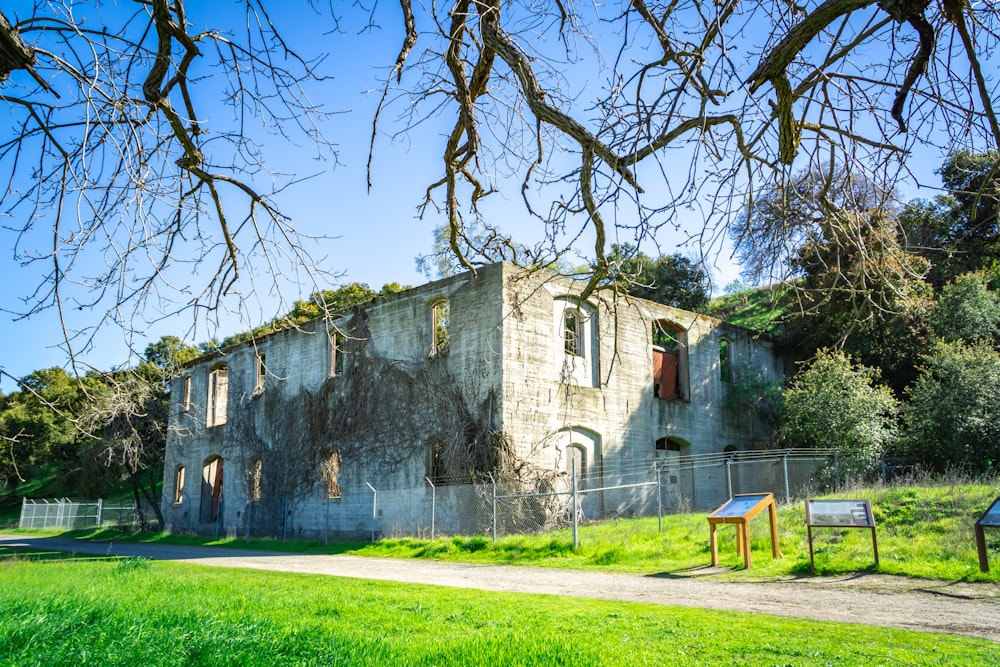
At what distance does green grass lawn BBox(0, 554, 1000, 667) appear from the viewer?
5125mm

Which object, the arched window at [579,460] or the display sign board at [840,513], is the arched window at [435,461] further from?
the display sign board at [840,513]

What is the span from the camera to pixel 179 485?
34000 mm

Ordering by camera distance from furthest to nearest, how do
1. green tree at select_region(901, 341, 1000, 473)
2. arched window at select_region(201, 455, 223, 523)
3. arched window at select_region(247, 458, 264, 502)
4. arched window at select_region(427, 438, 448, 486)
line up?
1. arched window at select_region(201, 455, 223, 523)
2. arched window at select_region(247, 458, 264, 502)
3. arched window at select_region(427, 438, 448, 486)
4. green tree at select_region(901, 341, 1000, 473)

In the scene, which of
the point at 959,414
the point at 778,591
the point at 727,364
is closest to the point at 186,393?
the point at 727,364

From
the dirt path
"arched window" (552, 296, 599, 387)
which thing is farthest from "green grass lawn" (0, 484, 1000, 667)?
"arched window" (552, 296, 599, 387)

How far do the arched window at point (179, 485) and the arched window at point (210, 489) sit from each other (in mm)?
2411

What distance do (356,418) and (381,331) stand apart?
9.16 feet

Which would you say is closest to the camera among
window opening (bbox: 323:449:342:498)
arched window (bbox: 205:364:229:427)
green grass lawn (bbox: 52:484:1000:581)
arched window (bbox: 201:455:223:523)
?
green grass lawn (bbox: 52:484:1000:581)

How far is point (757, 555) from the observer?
12.9m

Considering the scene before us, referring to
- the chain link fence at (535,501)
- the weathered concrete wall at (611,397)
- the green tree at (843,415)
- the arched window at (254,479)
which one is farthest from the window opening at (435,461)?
the green tree at (843,415)

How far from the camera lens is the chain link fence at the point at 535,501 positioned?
63.0 feet

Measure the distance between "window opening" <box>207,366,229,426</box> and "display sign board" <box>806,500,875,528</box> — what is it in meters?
26.0

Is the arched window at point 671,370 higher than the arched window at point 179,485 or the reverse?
higher

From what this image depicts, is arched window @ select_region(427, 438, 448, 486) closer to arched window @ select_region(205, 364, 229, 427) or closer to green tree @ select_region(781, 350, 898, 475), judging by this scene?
green tree @ select_region(781, 350, 898, 475)
